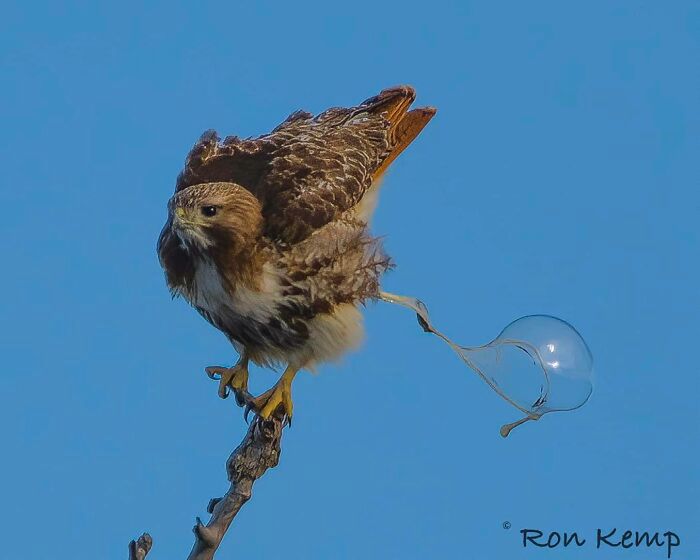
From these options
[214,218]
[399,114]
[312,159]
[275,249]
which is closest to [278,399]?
[275,249]

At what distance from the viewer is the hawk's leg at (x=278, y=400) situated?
15.3 ft

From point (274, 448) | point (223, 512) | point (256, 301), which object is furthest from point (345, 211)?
point (223, 512)

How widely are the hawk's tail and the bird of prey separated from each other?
41 centimetres

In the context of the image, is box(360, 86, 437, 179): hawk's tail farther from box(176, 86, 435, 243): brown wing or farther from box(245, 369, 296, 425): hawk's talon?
box(245, 369, 296, 425): hawk's talon

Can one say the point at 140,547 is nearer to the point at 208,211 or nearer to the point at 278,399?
the point at 278,399

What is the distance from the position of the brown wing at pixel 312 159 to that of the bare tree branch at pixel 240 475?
730 millimetres

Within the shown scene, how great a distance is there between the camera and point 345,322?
183 inches

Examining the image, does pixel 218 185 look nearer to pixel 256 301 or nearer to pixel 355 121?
pixel 256 301

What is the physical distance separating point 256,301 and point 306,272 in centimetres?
22

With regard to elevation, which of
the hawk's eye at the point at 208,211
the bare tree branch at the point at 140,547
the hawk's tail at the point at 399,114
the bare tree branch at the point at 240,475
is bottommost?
the bare tree branch at the point at 140,547

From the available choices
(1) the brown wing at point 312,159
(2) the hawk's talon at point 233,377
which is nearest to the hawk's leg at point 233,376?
(2) the hawk's talon at point 233,377

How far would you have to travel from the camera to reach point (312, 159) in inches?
188

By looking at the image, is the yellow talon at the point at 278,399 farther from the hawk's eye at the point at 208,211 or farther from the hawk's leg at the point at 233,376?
the hawk's eye at the point at 208,211

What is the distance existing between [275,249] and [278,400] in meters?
0.63
